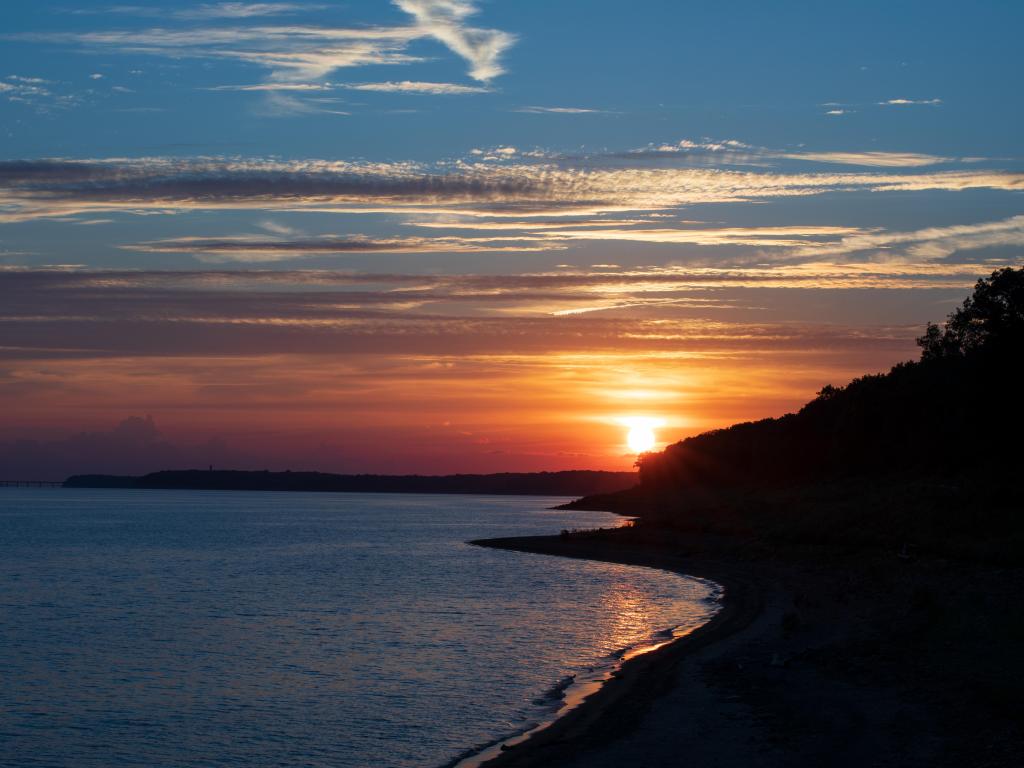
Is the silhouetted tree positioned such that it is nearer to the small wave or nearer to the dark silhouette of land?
the dark silhouette of land

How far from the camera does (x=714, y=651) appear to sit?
2953 cm

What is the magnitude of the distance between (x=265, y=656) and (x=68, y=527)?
116179mm

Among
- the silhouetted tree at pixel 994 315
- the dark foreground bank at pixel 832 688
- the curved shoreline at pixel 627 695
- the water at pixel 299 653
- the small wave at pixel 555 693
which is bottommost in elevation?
the water at pixel 299 653

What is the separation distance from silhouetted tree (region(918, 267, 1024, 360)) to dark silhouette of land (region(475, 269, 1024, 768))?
0.52 ft

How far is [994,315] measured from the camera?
256ft

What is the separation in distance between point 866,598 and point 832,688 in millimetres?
14624

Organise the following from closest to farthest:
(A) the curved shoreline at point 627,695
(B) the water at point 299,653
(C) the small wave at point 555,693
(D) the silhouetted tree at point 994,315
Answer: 1. (A) the curved shoreline at point 627,695
2. (B) the water at point 299,653
3. (C) the small wave at point 555,693
4. (D) the silhouetted tree at point 994,315

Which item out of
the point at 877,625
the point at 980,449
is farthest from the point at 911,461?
the point at 877,625

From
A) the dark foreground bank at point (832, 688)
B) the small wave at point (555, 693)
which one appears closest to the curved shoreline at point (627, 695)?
the dark foreground bank at point (832, 688)

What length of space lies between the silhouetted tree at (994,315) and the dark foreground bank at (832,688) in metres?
38.2

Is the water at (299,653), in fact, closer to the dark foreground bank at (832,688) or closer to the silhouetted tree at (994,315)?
the dark foreground bank at (832,688)

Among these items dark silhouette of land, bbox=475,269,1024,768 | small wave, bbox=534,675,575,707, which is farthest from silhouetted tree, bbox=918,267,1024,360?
small wave, bbox=534,675,575,707

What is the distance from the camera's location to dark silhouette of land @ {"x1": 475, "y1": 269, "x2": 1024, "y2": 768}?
18453 mm

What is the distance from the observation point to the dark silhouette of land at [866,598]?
60.5 feet
